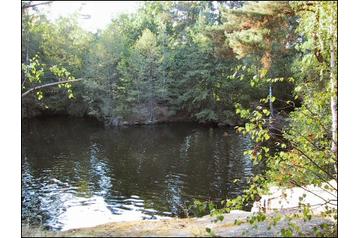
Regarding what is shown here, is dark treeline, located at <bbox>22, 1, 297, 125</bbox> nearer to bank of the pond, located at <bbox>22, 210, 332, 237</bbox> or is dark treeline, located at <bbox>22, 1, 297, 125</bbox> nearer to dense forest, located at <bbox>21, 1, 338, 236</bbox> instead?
dense forest, located at <bbox>21, 1, 338, 236</bbox>

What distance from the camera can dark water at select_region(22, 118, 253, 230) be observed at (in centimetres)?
1116

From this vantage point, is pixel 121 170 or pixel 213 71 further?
pixel 213 71

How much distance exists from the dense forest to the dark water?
1.08 metres

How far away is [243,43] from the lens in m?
8.81

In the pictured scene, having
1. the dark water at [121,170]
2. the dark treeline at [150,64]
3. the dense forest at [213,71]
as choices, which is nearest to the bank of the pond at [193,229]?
the dense forest at [213,71]

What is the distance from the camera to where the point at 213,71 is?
16188 mm

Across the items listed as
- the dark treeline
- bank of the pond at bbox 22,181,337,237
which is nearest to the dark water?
the dark treeline

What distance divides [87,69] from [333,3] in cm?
884

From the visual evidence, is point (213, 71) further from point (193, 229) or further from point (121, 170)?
point (193, 229)

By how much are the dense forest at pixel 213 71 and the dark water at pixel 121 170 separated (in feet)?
3.53

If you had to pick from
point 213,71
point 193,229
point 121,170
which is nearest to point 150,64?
point 213,71

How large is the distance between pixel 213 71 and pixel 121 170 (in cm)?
532

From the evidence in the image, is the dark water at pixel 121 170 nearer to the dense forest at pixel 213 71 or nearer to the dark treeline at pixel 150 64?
the dense forest at pixel 213 71
